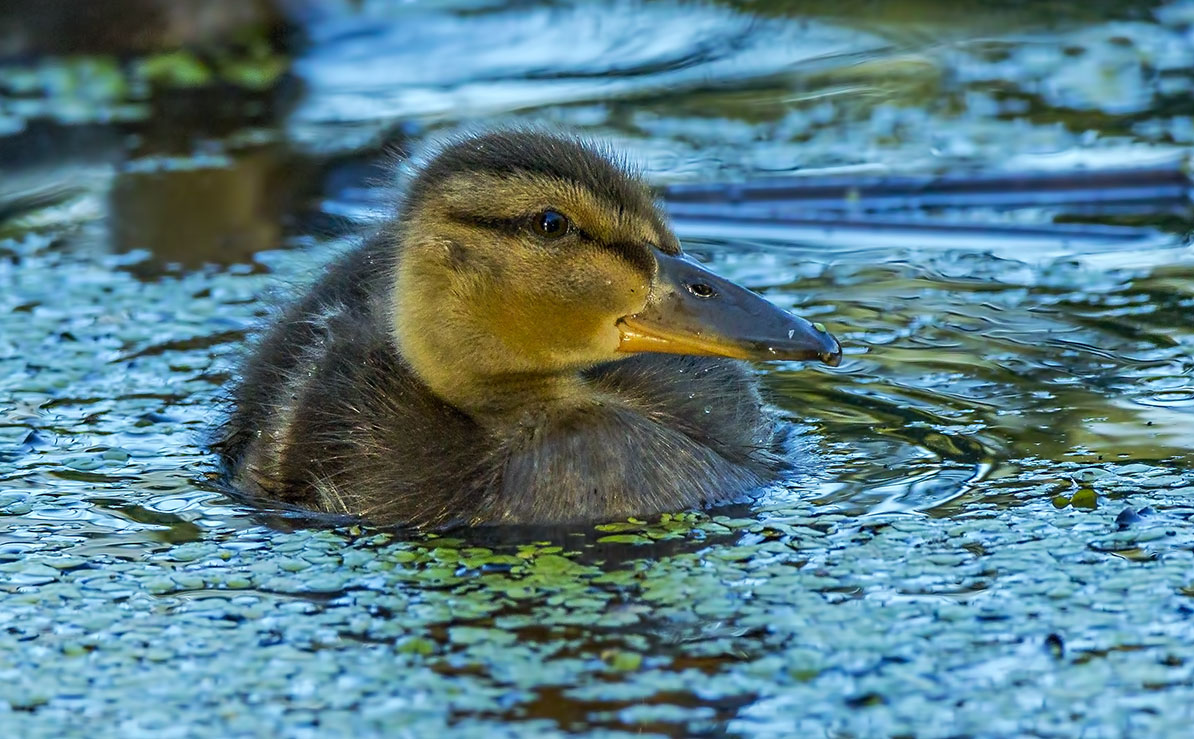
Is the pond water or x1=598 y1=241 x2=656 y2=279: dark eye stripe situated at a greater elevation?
x1=598 y1=241 x2=656 y2=279: dark eye stripe

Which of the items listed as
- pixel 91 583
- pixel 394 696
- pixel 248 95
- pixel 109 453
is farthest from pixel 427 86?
pixel 394 696

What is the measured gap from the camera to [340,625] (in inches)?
202

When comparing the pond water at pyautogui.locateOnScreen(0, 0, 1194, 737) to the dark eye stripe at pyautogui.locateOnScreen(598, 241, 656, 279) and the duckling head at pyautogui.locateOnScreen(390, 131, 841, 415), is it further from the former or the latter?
the dark eye stripe at pyautogui.locateOnScreen(598, 241, 656, 279)

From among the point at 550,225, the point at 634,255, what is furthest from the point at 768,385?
the point at 550,225

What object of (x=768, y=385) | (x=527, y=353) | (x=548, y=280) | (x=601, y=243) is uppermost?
(x=601, y=243)

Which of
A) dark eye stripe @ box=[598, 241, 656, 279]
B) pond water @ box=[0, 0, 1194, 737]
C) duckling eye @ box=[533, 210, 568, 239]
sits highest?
duckling eye @ box=[533, 210, 568, 239]

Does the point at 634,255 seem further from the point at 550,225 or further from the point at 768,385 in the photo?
the point at 768,385

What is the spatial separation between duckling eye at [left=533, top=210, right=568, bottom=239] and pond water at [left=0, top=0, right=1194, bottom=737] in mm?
901

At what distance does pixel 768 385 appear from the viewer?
23.9ft

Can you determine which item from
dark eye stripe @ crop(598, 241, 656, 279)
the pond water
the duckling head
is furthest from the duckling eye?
the pond water

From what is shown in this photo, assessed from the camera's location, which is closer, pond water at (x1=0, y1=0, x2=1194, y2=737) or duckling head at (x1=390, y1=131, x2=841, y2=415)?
pond water at (x1=0, y1=0, x2=1194, y2=737)

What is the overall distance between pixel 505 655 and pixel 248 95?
8.31 metres

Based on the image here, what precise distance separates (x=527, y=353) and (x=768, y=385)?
5.27 ft

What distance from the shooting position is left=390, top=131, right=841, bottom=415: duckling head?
230 inches
